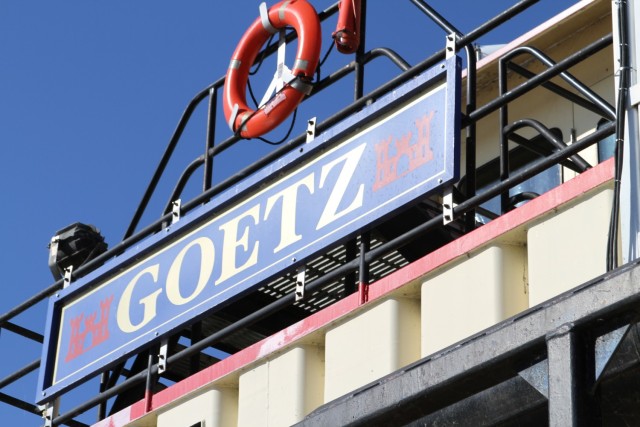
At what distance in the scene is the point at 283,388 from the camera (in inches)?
367


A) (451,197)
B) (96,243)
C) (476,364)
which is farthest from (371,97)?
(476,364)

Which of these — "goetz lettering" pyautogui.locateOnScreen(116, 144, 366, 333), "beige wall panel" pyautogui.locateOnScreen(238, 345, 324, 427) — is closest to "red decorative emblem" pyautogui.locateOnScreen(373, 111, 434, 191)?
"goetz lettering" pyautogui.locateOnScreen(116, 144, 366, 333)

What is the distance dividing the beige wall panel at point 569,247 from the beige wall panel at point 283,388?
181cm

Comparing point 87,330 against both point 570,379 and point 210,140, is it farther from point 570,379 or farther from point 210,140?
point 570,379

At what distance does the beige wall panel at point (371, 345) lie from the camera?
28.1ft

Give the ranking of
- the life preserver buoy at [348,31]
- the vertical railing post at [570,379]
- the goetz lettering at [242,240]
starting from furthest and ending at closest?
1. the life preserver buoy at [348,31]
2. the goetz lettering at [242,240]
3. the vertical railing post at [570,379]

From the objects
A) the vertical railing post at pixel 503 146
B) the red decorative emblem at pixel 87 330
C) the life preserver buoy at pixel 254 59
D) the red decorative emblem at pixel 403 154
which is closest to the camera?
the vertical railing post at pixel 503 146

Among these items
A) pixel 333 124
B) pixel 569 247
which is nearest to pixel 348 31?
pixel 333 124

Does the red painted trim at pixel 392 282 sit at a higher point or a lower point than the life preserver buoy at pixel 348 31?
lower

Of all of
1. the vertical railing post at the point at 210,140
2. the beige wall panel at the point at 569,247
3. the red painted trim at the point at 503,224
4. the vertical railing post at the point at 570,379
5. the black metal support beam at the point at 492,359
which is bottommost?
the vertical railing post at the point at 570,379

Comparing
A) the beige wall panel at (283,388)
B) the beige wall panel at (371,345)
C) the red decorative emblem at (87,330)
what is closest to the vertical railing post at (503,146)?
the beige wall panel at (371,345)

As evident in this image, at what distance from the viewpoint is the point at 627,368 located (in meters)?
4.97

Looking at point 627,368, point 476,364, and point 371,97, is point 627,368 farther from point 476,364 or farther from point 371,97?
point 371,97

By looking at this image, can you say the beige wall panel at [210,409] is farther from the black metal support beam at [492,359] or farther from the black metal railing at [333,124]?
the black metal support beam at [492,359]
